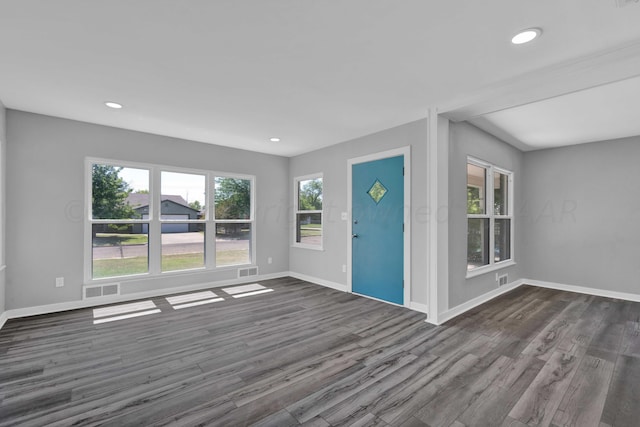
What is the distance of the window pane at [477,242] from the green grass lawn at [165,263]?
13.0ft

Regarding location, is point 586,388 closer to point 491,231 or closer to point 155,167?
point 491,231

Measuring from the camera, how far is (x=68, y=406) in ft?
6.51

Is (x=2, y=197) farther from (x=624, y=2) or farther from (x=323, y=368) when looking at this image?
(x=624, y=2)

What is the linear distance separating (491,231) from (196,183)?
16.7 feet

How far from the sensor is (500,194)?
5.23 m

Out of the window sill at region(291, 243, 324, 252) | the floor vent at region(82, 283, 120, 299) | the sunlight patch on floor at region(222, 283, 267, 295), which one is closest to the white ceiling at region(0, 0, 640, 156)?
the floor vent at region(82, 283, 120, 299)

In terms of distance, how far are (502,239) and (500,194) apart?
0.81 m

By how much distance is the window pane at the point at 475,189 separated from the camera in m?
4.29

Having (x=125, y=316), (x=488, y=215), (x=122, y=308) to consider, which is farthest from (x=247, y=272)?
(x=488, y=215)

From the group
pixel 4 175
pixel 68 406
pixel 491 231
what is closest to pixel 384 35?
pixel 68 406

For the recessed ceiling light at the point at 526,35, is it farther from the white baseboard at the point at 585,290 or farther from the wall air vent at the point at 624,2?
the white baseboard at the point at 585,290

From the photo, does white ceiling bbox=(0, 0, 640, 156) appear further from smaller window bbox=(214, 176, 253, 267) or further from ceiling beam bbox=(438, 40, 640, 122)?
smaller window bbox=(214, 176, 253, 267)

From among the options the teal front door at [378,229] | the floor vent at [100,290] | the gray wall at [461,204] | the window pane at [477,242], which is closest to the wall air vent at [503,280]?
the gray wall at [461,204]

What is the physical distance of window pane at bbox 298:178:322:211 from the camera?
18.5 feet
